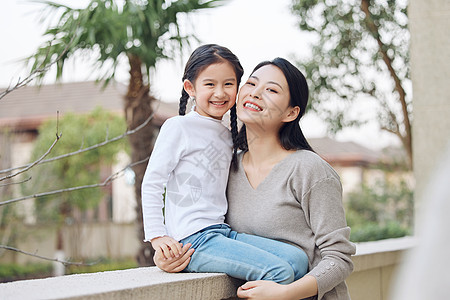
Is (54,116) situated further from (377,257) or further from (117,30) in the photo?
(377,257)

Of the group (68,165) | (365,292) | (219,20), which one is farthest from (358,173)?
(365,292)

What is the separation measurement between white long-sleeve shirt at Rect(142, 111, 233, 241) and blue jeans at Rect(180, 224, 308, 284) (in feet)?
0.19

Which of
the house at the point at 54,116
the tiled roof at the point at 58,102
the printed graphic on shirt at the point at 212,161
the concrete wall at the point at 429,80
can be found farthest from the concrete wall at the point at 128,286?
the tiled roof at the point at 58,102

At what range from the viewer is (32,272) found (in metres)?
14.7

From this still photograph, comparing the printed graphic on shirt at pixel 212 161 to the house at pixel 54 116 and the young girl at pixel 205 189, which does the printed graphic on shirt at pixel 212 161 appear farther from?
the house at pixel 54 116

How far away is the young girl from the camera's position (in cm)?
203

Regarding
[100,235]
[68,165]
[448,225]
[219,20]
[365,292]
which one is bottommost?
[100,235]

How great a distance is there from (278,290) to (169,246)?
15.8 inches

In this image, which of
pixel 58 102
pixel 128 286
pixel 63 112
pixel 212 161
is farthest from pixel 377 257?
pixel 58 102

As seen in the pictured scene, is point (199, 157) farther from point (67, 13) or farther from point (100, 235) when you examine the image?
point (100, 235)

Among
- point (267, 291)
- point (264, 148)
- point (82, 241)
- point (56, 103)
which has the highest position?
point (264, 148)

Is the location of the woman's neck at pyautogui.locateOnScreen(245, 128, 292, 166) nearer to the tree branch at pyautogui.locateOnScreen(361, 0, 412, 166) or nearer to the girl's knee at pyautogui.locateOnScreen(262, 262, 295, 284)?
the girl's knee at pyautogui.locateOnScreen(262, 262, 295, 284)

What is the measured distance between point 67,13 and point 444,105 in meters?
3.54

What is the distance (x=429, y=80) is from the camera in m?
4.46
